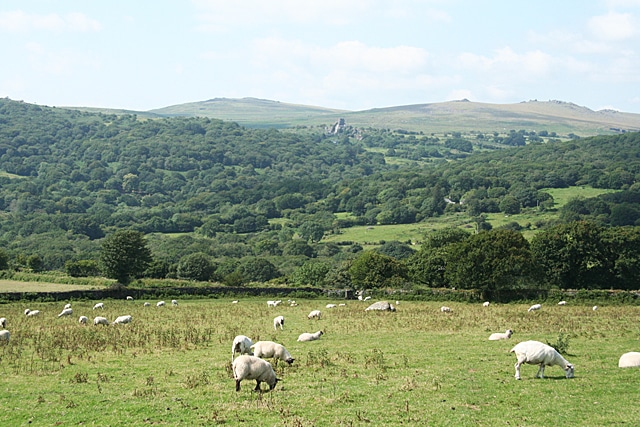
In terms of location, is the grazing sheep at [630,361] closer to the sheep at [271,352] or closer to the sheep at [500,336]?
the sheep at [500,336]

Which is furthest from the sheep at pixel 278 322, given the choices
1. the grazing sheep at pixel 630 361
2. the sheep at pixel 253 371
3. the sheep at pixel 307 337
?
the grazing sheep at pixel 630 361

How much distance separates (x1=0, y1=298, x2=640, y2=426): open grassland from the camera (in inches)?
653

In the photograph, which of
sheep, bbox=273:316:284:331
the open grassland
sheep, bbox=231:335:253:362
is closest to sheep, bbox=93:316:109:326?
the open grassland

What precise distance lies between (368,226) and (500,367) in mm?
155904

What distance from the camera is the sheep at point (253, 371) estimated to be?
18.8 meters

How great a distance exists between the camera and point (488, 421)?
52.4 feet

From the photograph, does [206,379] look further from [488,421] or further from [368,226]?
[368,226]

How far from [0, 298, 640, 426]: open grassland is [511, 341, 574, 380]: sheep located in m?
0.41

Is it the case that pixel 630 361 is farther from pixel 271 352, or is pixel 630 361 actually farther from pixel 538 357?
pixel 271 352

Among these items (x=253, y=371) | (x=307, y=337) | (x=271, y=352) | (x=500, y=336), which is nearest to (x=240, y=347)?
(x=271, y=352)

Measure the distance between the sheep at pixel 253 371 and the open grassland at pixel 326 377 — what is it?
0.41 metres

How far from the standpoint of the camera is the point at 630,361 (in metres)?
22.4

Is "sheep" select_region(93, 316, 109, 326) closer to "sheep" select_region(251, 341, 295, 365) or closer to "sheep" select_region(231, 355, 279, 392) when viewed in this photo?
"sheep" select_region(251, 341, 295, 365)

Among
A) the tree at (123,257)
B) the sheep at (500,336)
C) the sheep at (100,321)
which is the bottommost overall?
the tree at (123,257)
